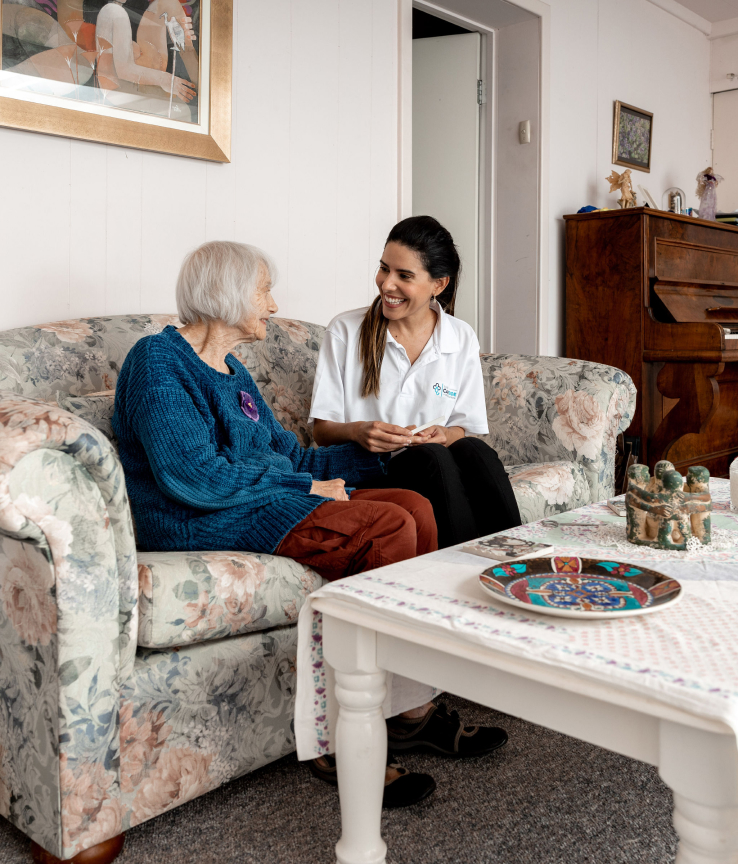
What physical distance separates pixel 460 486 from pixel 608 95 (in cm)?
314

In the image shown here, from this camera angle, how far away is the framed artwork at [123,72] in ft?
6.95

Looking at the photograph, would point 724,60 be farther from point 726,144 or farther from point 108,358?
point 108,358

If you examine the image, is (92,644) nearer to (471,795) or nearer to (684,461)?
(471,795)

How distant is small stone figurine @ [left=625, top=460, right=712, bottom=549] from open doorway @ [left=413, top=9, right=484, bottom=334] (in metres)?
2.79

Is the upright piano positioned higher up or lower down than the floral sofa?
higher up

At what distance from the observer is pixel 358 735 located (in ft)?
3.67

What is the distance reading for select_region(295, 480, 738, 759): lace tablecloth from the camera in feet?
2.80

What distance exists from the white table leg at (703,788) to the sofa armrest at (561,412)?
5.09 feet

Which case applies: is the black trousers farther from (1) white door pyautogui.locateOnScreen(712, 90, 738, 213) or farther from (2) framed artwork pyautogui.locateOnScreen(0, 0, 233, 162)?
(1) white door pyautogui.locateOnScreen(712, 90, 738, 213)

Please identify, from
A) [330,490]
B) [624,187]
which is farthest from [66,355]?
[624,187]

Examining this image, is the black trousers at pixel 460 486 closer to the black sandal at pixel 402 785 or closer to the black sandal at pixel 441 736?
the black sandal at pixel 441 736

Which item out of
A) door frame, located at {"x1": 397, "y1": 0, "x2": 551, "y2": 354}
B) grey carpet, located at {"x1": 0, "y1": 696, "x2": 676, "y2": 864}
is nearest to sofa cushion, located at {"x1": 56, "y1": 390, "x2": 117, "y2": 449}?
grey carpet, located at {"x1": 0, "y1": 696, "x2": 676, "y2": 864}

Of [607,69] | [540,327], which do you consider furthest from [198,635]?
[607,69]

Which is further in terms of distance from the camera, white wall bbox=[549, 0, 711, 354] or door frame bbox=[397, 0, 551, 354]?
white wall bbox=[549, 0, 711, 354]
